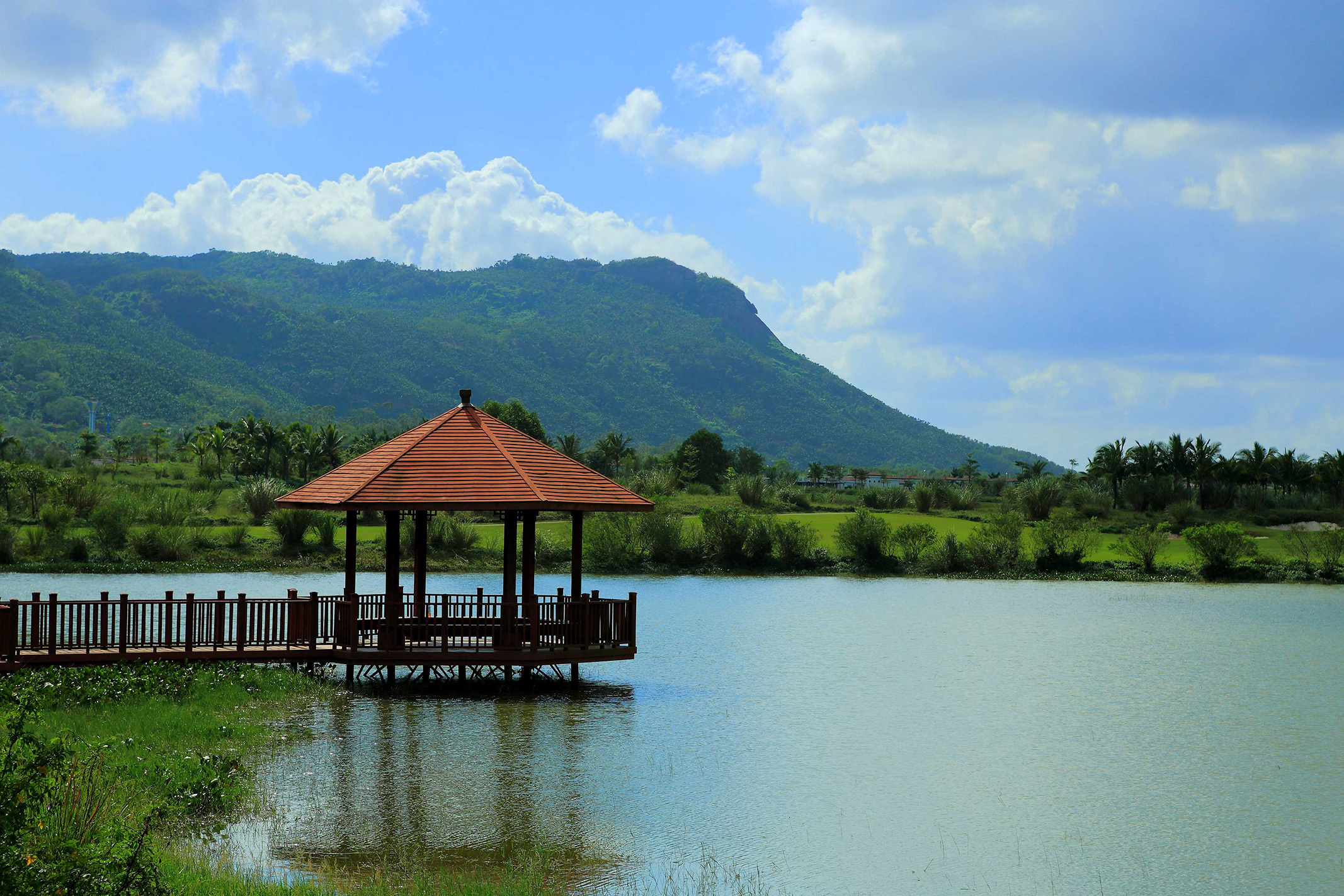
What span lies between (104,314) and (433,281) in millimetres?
55379

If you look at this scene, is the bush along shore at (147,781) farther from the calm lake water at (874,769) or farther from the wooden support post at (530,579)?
the wooden support post at (530,579)

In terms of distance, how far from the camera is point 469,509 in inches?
687

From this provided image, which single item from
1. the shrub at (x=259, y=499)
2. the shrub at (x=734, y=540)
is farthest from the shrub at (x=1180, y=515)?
the shrub at (x=259, y=499)

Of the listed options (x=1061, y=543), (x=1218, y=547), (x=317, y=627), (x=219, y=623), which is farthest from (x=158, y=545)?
(x=1218, y=547)

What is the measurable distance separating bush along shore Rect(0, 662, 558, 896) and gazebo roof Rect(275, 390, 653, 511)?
2957 mm

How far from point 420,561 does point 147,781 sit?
9.20m

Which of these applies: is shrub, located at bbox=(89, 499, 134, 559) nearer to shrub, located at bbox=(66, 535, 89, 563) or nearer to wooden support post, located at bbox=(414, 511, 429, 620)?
shrub, located at bbox=(66, 535, 89, 563)

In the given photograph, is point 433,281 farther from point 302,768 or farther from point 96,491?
point 302,768

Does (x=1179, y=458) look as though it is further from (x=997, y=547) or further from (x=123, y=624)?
(x=123, y=624)

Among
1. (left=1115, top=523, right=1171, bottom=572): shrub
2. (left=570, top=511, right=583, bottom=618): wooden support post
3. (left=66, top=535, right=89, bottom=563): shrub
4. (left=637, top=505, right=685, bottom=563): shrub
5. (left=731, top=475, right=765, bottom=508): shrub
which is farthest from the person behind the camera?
(left=731, top=475, right=765, bottom=508): shrub

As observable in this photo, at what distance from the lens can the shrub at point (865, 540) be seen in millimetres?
45844

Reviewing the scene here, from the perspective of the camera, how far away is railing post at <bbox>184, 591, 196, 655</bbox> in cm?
1716

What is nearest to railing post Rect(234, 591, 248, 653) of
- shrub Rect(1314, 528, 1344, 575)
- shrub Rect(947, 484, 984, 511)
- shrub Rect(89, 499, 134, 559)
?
shrub Rect(89, 499, 134, 559)

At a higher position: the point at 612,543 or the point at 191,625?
the point at 612,543
